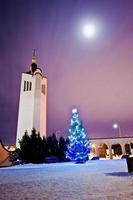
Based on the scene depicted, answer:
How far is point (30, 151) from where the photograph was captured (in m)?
39.4

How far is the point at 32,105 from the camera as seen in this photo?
60125 millimetres

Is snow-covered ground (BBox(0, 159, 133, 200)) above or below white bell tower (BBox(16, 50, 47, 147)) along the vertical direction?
below

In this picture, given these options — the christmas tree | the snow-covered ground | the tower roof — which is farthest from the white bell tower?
the snow-covered ground

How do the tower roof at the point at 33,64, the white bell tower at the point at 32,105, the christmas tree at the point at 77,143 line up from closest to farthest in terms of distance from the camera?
the christmas tree at the point at 77,143 → the white bell tower at the point at 32,105 → the tower roof at the point at 33,64

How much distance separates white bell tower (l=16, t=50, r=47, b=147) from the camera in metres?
58.2

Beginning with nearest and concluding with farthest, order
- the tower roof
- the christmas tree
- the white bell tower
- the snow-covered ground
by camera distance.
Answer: the snow-covered ground < the christmas tree < the white bell tower < the tower roof

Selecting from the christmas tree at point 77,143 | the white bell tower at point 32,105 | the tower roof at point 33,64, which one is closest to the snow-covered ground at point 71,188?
the christmas tree at point 77,143

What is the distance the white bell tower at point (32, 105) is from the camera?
58.2 meters

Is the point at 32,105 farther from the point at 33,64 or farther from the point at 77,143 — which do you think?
the point at 77,143

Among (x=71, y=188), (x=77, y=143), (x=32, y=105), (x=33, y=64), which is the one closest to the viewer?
(x=71, y=188)

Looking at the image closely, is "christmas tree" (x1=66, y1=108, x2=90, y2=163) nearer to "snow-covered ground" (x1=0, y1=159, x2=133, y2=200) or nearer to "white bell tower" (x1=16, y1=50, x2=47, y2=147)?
"snow-covered ground" (x1=0, y1=159, x2=133, y2=200)

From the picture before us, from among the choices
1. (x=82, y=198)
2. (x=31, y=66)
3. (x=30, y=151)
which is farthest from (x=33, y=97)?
(x=82, y=198)

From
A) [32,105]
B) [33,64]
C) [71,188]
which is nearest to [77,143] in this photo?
[71,188]

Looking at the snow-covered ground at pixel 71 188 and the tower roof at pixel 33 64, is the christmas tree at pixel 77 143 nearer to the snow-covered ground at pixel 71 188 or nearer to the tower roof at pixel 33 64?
the snow-covered ground at pixel 71 188
